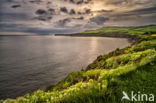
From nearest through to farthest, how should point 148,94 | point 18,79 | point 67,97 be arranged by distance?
point 148,94 → point 67,97 → point 18,79

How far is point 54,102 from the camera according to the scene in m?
3.35

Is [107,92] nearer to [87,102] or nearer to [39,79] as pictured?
[87,102]

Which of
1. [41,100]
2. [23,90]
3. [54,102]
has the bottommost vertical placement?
[23,90]

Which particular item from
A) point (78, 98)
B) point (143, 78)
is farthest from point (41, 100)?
point (143, 78)

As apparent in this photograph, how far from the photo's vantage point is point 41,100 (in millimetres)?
4031

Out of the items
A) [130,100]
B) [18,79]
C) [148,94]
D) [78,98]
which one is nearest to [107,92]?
[130,100]

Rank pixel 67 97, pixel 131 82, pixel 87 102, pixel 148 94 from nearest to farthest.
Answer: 1. pixel 87 102
2. pixel 148 94
3. pixel 67 97
4. pixel 131 82

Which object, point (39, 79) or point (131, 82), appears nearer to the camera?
point (131, 82)

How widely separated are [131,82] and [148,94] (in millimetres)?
813

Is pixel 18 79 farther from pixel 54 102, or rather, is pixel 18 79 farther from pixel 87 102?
pixel 87 102

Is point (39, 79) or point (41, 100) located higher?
point (41, 100)

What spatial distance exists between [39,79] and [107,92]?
14841mm

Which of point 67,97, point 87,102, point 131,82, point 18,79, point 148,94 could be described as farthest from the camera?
point 18,79

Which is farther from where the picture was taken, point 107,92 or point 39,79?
point 39,79
